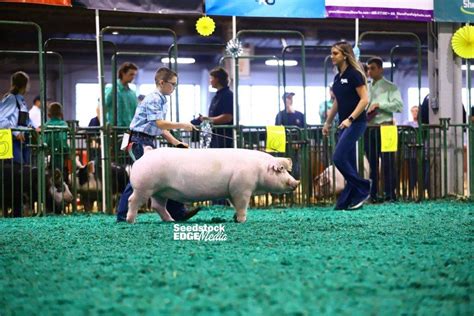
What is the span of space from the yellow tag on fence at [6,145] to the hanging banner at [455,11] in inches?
231

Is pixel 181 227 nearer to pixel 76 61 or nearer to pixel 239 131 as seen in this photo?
pixel 239 131

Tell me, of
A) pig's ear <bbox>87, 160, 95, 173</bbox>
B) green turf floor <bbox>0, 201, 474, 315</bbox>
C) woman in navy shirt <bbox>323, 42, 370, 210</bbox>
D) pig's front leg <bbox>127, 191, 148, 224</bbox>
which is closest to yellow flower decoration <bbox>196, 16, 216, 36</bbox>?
woman in navy shirt <bbox>323, 42, 370, 210</bbox>

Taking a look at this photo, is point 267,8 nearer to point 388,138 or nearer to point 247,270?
point 388,138

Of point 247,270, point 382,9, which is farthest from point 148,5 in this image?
point 247,270

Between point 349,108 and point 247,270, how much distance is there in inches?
202

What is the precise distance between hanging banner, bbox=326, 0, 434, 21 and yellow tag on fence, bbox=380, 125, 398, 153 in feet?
5.03

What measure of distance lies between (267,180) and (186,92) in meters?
16.1

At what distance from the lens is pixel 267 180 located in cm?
723

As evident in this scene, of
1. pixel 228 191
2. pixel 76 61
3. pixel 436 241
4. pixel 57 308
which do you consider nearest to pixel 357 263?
pixel 436 241

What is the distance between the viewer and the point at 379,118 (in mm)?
11195

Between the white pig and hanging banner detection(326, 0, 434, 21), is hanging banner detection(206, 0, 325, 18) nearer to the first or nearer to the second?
hanging banner detection(326, 0, 434, 21)

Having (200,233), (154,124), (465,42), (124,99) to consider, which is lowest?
(200,233)

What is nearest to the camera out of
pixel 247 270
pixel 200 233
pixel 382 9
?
pixel 247 270

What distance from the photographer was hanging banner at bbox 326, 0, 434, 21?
10.9 meters
